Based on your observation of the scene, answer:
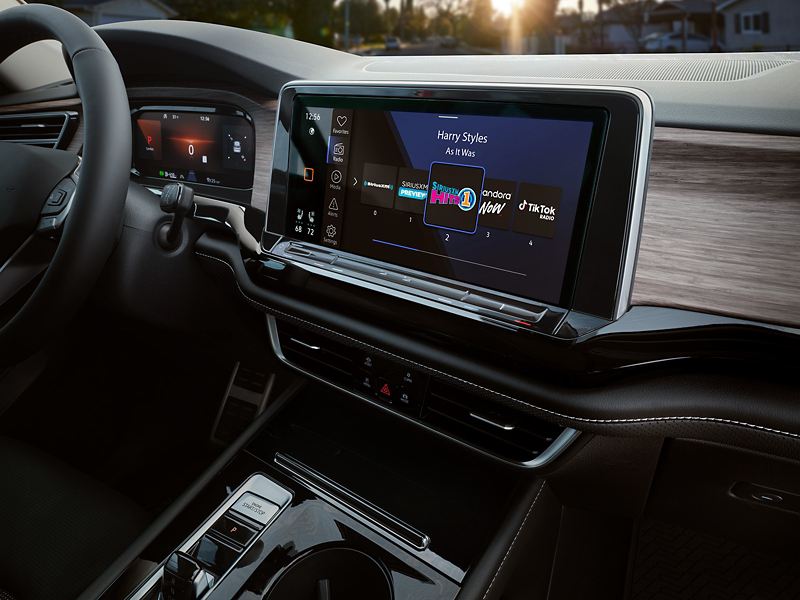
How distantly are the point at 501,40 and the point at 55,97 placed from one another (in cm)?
214

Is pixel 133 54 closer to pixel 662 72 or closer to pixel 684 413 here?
pixel 662 72

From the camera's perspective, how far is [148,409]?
6.49ft

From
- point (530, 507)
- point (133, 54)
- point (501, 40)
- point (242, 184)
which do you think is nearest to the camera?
point (530, 507)

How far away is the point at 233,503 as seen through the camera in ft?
A: 4.53

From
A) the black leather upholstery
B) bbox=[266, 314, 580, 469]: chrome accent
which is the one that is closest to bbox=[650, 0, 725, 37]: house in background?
bbox=[266, 314, 580, 469]: chrome accent

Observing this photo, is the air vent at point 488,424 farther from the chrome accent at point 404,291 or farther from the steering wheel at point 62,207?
the steering wheel at point 62,207

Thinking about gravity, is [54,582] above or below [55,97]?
below

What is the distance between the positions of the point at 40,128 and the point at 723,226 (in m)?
1.77

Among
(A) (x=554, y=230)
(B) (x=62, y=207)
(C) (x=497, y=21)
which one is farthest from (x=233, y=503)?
(C) (x=497, y=21)

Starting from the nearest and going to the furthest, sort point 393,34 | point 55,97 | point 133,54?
point 133,54 → point 55,97 → point 393,34

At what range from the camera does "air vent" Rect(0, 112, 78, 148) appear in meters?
1.86

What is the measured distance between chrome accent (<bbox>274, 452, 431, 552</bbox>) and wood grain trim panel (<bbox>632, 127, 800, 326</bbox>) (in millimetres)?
575

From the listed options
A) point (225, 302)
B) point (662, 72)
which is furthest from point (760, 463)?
point (225, 302)

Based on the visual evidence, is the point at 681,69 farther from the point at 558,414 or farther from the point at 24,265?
the point at 24,265
